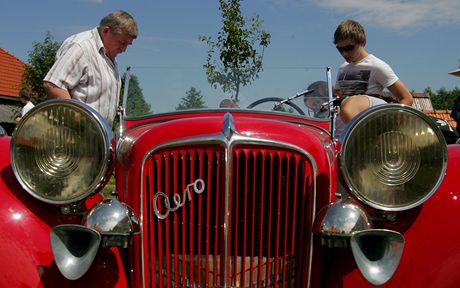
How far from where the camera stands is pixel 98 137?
2701 mm

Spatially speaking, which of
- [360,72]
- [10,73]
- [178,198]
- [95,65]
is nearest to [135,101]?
[95,65]

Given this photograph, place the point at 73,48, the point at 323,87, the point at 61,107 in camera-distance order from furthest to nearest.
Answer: the point at 73,48
the point at 323,87
the point at 61,107

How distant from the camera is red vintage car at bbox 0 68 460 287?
98.8 inches

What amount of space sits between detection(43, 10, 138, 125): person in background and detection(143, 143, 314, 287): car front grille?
72.6 inches

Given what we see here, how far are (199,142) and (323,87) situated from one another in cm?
159

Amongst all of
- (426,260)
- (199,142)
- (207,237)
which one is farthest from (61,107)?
(426,260)

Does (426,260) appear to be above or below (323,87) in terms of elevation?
below

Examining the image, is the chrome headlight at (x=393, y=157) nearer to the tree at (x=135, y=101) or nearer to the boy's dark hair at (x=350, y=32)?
the tree at (x=135, y=101)

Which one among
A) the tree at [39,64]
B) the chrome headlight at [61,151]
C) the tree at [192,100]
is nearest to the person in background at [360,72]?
the tree at [192,100]

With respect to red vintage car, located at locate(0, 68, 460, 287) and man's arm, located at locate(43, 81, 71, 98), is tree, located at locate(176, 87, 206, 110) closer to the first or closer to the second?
man's arm, located at locate(43, 81, 71, 98)

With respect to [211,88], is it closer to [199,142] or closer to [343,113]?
[343,113]

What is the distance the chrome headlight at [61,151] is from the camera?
2689mm


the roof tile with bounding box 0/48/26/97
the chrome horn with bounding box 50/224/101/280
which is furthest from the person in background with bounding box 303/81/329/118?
the roof tile with bounding box 0/48/26/97

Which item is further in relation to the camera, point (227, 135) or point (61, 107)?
point (61, 107)
